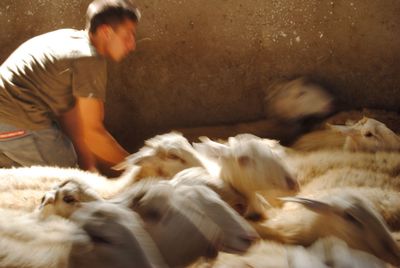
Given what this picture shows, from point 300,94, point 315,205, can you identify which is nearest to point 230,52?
point 300,94

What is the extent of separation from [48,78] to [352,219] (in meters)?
2.68

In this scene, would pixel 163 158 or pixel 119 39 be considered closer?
pixel 163 158

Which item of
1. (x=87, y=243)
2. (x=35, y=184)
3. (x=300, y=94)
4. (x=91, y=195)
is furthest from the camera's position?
(x=300, y=94)

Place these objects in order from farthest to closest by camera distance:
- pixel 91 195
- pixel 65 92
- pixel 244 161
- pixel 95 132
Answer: pixel 65 92 < pixel 95 132 < pixel 244 161 < pixel 91 195

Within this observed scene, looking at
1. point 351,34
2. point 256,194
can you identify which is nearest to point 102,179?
point 256,194

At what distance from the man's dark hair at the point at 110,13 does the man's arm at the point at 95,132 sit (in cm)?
57

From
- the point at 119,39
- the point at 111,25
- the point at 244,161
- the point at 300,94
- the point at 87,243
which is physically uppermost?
the point at 111,25

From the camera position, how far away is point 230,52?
518 cm

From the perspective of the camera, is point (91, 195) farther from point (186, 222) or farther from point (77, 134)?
point (77, 134)

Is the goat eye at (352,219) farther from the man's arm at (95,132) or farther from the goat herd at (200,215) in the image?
the man's arm at (95,132)

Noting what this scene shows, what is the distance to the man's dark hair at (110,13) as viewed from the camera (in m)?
3.73

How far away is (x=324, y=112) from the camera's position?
17.1ft

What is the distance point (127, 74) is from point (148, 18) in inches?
24.8

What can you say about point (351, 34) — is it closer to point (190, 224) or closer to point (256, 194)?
point (256, 194)
